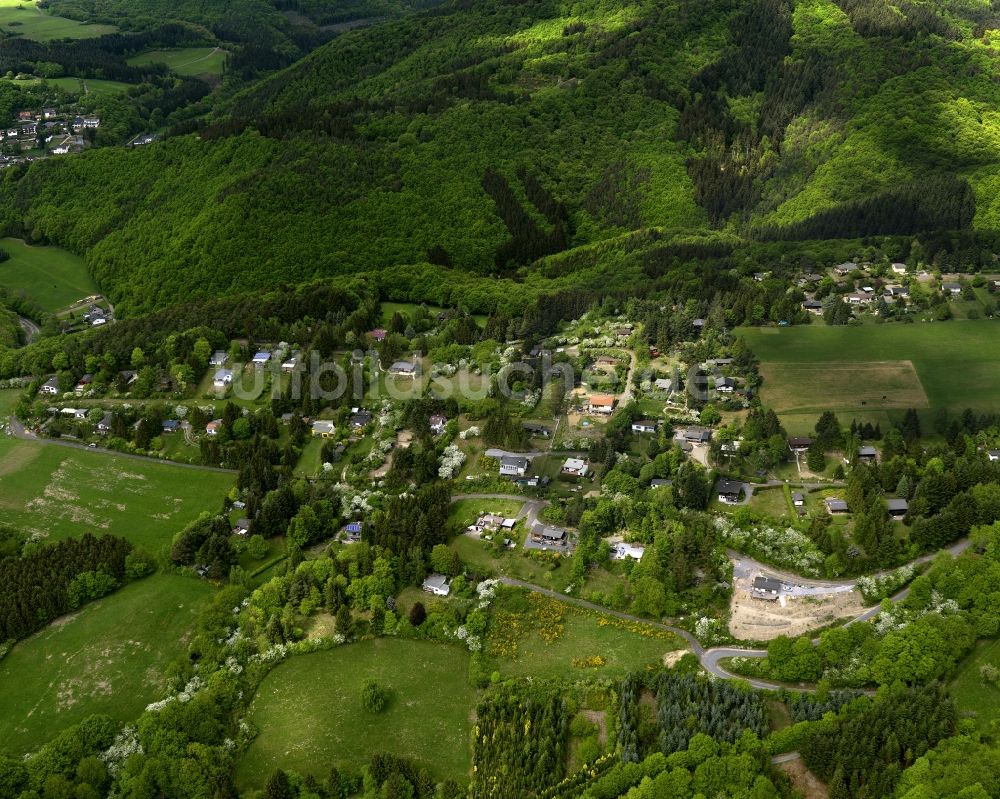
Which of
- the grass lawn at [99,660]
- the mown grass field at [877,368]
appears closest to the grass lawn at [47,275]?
the grass lawn at [99,660]

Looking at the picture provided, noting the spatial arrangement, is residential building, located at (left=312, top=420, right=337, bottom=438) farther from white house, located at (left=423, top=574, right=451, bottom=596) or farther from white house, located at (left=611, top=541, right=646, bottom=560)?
white house, located at (left=611, top=541, right=646, bottom=560)

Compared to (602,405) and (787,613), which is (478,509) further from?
(787,613)

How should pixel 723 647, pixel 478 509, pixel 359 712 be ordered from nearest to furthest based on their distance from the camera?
pixel 359 712, pixel 723 647, pixel 478 509

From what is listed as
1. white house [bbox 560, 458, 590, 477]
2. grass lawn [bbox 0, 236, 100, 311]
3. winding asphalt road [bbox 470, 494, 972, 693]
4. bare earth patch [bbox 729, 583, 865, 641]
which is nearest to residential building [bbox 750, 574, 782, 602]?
bare earth patch [bbox 729, 583, 865, 641]

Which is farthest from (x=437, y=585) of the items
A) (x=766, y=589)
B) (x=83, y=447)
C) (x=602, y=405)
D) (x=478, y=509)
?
(x=83, y=447)

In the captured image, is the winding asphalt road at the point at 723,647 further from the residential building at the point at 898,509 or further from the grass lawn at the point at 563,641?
the residential building at the point at 898,509

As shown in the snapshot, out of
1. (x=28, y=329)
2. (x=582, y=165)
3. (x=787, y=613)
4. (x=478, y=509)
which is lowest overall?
(x=28, y=329)
